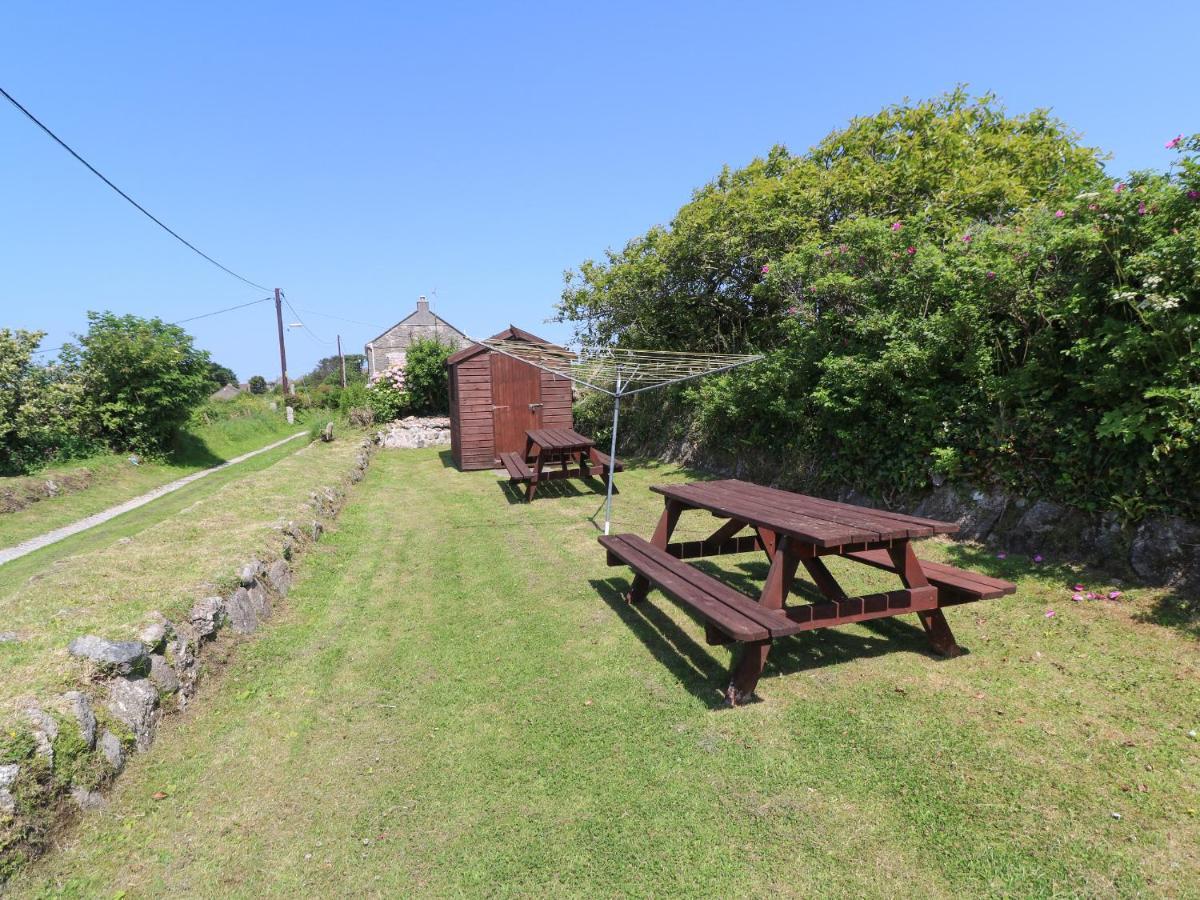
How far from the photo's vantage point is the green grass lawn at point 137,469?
31.2ft

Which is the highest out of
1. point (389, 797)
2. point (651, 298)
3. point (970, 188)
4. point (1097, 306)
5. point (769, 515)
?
point (970, 188)

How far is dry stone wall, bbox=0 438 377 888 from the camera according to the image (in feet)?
7.13

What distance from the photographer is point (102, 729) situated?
2674 millimetres

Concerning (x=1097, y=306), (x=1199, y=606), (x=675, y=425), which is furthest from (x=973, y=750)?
(x=675, y=425)

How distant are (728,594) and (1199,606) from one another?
3.41 metres

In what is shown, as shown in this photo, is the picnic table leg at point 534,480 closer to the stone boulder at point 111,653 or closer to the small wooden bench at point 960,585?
the small wooden bench at point 960,585

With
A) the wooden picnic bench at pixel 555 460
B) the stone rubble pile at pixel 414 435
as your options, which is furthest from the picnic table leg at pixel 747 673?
the stone rubble pile at pixel 414 435

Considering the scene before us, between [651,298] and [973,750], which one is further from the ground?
[651,298]

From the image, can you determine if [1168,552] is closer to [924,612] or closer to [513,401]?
[924,612]

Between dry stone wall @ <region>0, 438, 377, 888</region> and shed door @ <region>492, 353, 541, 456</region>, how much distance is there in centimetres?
848

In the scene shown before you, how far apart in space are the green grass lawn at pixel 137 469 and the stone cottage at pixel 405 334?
10731 millimetres

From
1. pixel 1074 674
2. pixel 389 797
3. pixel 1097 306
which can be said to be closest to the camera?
pixel 389 797

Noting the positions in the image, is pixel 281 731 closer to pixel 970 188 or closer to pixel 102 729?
pixel 102 729

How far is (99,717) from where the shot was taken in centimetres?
271
